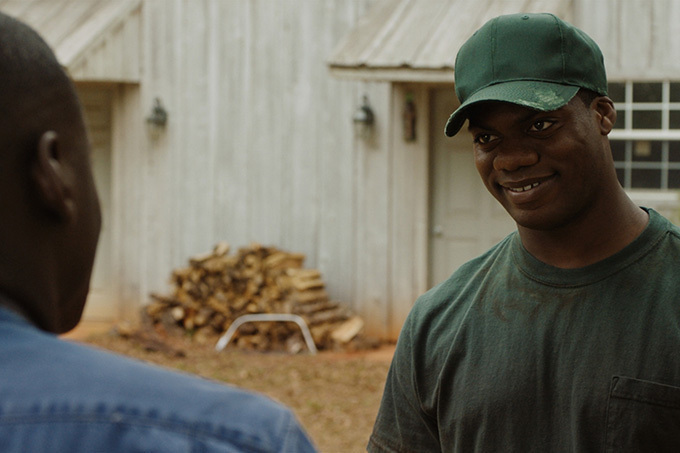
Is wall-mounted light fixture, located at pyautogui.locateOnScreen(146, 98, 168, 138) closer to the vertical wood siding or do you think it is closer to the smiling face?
the vertical wood siding

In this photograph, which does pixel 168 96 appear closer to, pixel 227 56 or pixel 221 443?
pixel 227 56

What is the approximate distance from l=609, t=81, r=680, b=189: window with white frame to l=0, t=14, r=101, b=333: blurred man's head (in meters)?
8.33

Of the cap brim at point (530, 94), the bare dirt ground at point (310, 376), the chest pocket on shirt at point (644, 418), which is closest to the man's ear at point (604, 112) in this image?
the cap brim at point (530, 94)

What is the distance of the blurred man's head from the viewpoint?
103cm

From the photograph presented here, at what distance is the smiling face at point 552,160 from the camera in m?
2.10

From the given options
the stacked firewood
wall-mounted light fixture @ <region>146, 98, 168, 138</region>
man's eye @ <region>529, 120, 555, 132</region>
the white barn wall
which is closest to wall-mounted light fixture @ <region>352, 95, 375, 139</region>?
the stacked firewood

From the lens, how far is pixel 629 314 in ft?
6.44

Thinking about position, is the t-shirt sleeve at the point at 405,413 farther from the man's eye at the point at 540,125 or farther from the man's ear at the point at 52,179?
the man's ear at the point at 52,179

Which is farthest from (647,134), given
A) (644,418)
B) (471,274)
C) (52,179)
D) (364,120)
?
(52,179)

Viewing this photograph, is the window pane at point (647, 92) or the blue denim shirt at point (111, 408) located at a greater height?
the blue denim shirt at point (111, 408)

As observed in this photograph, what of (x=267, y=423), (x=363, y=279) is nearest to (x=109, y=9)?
(x=363, y=279)

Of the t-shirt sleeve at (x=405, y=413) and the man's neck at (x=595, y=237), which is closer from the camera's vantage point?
the man's neck at (x=595, y=237)

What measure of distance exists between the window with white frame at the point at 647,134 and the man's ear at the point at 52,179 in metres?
8.37

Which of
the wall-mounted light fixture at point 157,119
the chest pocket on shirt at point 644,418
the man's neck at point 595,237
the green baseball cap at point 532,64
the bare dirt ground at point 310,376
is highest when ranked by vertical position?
the green baseball cap at point 532,64
